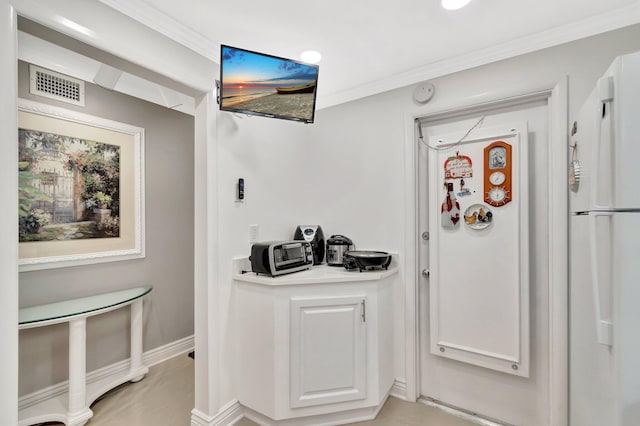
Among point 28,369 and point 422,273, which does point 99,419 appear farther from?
point 422,273

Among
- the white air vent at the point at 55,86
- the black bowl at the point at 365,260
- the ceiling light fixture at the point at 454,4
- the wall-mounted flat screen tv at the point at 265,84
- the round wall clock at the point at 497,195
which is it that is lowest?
the black bowl at the point at 365,260

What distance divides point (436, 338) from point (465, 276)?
510 millimetres

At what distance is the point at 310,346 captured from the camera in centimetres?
194

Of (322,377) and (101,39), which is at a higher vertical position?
(101,39)

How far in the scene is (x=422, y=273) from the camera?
232 centimetres

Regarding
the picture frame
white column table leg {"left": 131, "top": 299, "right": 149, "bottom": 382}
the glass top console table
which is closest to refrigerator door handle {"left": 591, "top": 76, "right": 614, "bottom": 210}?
the glass top console table

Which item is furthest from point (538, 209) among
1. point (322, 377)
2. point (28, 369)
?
point (28, 369)

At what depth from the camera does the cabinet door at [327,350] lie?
6.31 feet

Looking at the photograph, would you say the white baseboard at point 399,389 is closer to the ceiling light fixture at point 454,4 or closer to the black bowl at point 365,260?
the black bowl at point 365,260

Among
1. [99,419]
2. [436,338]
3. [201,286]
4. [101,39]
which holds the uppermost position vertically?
[101,39]

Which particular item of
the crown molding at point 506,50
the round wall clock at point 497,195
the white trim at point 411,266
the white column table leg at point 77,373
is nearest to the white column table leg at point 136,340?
the white column table leg at point 77,373

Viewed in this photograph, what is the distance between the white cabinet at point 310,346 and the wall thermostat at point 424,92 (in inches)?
51.6

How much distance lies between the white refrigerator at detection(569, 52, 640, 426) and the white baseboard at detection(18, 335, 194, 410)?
315cm

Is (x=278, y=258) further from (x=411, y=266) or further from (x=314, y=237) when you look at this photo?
(x=411, y=266)
